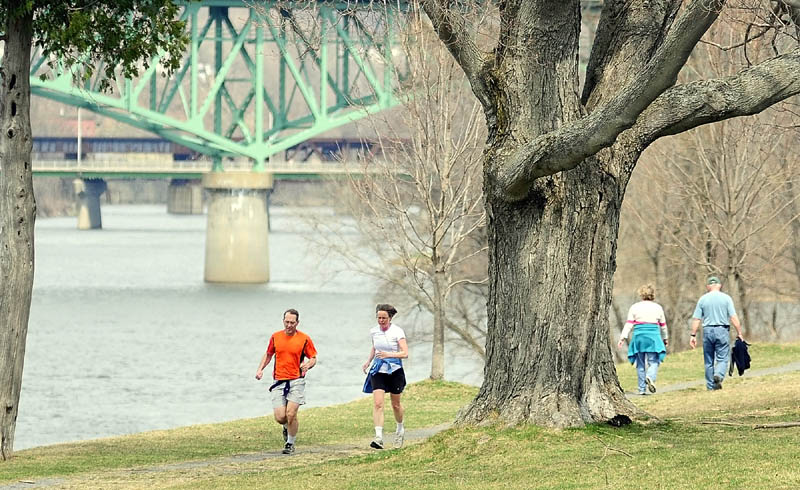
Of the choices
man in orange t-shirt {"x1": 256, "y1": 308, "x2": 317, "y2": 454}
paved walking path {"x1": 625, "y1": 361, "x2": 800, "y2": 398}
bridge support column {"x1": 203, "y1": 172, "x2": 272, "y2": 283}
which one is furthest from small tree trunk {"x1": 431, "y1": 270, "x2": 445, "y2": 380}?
bridge support column {"x1": 203, "y1": 172, "x2": 272, "y2": 283}

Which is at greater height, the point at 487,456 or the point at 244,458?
the point at 487,456

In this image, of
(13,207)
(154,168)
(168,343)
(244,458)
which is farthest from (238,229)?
(244,458)

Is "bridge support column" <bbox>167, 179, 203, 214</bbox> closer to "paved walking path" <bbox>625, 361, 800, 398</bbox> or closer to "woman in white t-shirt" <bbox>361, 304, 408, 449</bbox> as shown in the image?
"paved walking path" <bbox>625, 361, 800, 398</bbox>

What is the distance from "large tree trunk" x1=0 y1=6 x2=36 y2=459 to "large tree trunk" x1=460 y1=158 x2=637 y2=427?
5.37 meters

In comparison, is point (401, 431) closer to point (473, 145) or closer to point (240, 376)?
point (473, 145)

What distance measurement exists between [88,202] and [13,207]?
109215 millimetres

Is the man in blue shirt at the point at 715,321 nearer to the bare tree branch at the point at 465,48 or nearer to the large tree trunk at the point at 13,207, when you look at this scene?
the bare tree branch at the point at 465,48

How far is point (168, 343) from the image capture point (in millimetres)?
45969

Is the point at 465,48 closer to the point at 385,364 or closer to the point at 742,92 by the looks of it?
the point at 742,92

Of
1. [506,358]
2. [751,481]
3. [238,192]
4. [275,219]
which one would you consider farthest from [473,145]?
[275,219]

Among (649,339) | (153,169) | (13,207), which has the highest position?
(153,169)

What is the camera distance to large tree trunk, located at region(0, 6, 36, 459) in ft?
45.8

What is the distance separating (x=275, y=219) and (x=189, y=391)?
11748 centimetres

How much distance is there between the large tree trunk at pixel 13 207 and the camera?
45.8 ft
